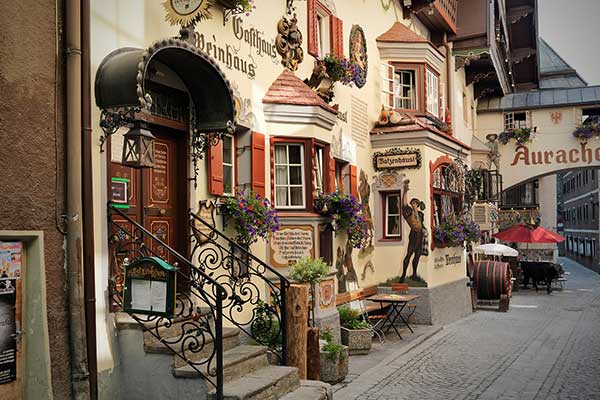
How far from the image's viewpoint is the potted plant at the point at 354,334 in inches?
450

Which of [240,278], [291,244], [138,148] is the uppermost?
[138,148]

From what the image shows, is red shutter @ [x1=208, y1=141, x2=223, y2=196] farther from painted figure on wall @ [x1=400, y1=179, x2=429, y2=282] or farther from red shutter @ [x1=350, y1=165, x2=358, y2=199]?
painted figure on wall @ [x1=400, y1=179, x2=429, y2=282]

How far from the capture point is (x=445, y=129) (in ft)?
56.3

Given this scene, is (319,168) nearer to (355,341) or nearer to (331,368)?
(355,341)

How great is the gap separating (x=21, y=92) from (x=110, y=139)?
1441mm

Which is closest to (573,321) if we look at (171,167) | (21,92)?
(171,167)

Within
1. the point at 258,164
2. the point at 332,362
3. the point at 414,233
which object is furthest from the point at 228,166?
the point at 414,233

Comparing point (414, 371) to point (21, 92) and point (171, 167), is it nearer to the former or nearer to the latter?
point (171, 167)

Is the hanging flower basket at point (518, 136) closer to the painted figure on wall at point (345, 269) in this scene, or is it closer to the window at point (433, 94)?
the window at point (433, 94)

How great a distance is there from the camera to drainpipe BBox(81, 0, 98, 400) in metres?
6.37

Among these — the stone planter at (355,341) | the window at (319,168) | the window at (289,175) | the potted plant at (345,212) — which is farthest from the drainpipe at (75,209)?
the stone planter at (355,341)

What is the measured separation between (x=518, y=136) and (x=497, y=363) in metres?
16.1

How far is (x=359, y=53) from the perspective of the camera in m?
14.5

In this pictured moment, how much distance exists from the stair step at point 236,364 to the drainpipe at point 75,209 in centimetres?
91
